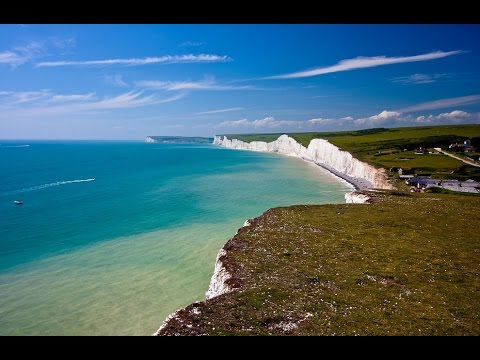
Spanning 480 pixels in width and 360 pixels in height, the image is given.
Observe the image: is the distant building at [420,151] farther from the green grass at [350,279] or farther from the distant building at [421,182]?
the green grass at [350,279]

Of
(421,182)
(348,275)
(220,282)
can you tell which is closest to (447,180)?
(421,182)

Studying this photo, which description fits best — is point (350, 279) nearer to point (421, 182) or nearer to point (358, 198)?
point (358, 198)

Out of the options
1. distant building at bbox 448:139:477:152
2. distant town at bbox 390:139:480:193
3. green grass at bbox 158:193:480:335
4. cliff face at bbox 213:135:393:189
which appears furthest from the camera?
distant building at bbox 448:139:477:152

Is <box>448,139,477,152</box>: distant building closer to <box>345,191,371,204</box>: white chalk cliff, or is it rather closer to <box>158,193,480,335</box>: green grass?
<box>345,191,371,204</box>: white chalk cliff

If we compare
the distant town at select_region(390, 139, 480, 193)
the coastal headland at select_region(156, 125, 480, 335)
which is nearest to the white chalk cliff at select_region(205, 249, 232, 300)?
the coastal headland at select_region(156, 125, 480, 335)

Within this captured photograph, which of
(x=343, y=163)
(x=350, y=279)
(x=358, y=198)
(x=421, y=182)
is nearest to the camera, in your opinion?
(x=350, y=279)

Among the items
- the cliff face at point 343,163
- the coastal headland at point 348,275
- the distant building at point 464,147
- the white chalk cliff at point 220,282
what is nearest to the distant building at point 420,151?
the distant building at point 464,147
